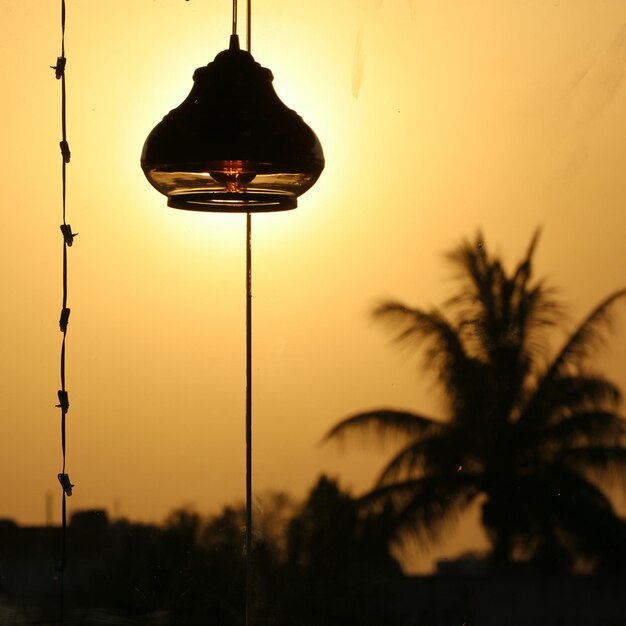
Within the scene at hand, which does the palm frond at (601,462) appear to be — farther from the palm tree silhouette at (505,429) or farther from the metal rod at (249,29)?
the metal rod at (249,29)

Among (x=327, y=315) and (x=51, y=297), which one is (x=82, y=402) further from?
(x=327, y=315)

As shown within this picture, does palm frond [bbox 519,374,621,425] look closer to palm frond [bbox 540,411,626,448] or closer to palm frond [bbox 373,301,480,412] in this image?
palm frond [bbox 540,411,626,448]

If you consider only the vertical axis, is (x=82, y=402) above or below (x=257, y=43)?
below

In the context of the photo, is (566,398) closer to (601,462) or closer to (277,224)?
(601,462)

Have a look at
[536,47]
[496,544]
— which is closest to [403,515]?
[496,544]

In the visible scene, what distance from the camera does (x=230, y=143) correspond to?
139 centimetres

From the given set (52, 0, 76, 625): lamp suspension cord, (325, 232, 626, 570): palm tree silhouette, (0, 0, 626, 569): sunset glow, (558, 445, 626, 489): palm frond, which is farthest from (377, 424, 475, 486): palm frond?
(52, 0, 76, 625): lamp suspension cord

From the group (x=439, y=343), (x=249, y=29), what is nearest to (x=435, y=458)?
(x=439, y=343)

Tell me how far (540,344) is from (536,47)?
66 cm

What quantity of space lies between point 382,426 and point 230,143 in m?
1.07

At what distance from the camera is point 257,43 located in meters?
2.21

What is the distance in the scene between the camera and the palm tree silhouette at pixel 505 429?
228 centimetres

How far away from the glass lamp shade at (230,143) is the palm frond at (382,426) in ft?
2.88

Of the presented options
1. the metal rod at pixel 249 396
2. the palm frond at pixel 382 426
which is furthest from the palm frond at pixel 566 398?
the metal rod at pixel 249 396
